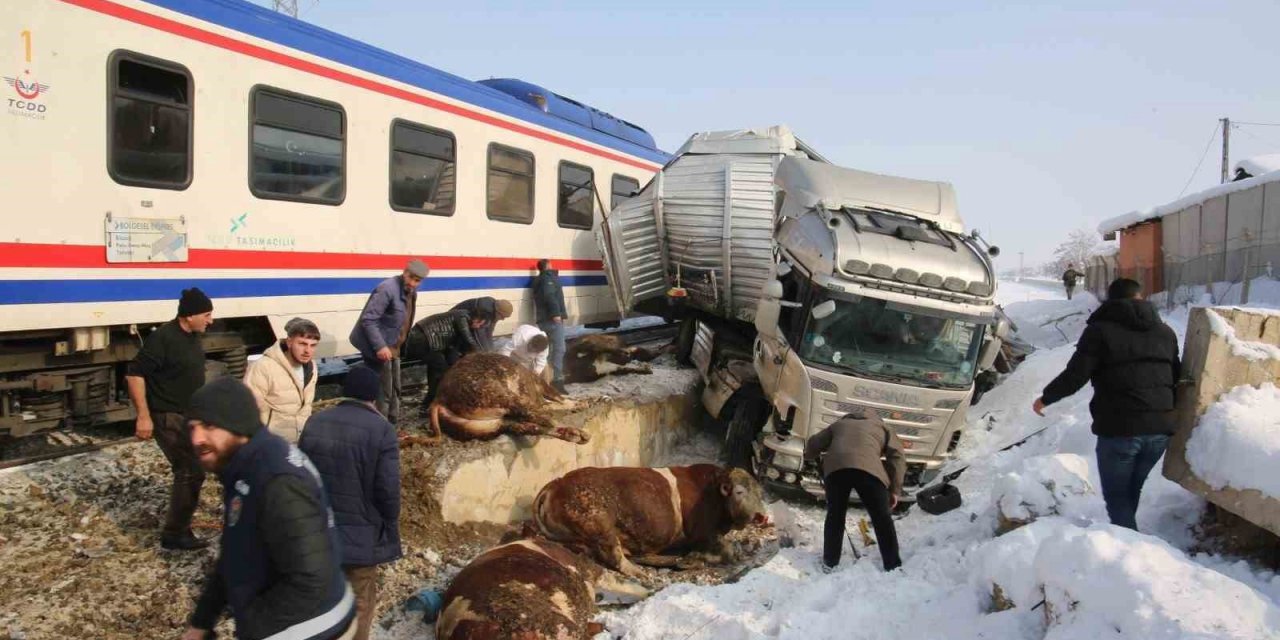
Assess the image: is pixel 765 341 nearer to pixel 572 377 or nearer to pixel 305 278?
pixel 572 377

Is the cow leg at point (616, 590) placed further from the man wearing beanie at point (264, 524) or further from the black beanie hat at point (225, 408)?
the black beanie hat at point (225, 408)

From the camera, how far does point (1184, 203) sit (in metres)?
17.0

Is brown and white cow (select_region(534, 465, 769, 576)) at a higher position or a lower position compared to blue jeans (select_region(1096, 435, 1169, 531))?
lower

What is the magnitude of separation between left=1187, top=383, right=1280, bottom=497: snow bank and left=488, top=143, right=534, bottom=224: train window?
705cm

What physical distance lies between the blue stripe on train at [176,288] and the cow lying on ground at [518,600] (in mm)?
3357

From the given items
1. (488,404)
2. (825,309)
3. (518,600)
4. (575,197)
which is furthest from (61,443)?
(575,197)

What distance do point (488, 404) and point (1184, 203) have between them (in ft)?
58.7

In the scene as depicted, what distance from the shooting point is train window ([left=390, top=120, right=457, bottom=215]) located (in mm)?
7535

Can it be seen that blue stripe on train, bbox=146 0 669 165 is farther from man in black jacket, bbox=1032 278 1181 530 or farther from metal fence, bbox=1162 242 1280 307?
metal fence, bbox=1162 242 1280 307

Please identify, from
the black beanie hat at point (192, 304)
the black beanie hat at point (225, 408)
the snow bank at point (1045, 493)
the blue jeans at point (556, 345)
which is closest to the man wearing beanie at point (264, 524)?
the black beanie hat at point (225, 408)

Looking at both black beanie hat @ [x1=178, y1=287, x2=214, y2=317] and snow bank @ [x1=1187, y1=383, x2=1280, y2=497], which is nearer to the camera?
snow bank @ [x1=1187, y1=383, x2=1280, y2=497]

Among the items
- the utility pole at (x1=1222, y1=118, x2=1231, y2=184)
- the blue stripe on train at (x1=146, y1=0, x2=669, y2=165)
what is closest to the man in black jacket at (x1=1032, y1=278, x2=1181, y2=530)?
the blue stripe on train at (x1=146, y1=0, x2=669, y2=165)

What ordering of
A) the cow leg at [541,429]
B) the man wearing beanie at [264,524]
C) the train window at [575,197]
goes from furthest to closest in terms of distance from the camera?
the train window at [575,197] → the cow leg at [541,429] → the man wearing beanie at [264,524]

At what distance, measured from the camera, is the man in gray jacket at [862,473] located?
5.45 metres
